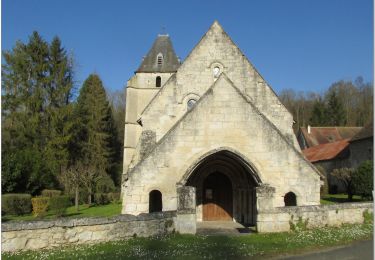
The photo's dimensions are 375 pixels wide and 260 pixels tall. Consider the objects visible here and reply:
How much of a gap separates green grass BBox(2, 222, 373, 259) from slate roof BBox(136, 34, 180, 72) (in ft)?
81.0

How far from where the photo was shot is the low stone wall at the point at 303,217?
12.8m

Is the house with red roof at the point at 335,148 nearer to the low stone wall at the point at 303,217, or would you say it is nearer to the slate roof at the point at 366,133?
the slate roof at the point at 366,133

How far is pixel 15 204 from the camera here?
76.3 ft

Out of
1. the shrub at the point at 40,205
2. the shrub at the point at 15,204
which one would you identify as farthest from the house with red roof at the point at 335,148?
the shrub at the point at 15,204

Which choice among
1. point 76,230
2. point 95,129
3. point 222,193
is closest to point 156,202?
point 222,193

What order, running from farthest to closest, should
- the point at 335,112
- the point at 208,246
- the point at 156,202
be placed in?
the point at 335,112
the point at 156,202
the point at 208,246

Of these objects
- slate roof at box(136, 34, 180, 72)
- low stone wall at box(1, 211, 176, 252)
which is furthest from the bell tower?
low stone wall at box(1, 211, 176, 252)

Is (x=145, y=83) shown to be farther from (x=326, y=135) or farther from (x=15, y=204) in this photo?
(x=326, y=135)

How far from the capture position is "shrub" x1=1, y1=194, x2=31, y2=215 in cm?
2300

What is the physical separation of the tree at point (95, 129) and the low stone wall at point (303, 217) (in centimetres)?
2803

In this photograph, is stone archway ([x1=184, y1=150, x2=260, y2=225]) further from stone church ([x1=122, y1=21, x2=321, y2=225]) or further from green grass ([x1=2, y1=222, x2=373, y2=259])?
green grass ([x1=2, y1=222, x2=373, y2=259])

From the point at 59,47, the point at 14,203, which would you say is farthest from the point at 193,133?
the point at 59,47

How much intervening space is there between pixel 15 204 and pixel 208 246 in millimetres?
16843

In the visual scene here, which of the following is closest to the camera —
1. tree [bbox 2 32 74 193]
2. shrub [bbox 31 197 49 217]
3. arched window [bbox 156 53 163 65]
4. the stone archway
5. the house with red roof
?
the stone archway
